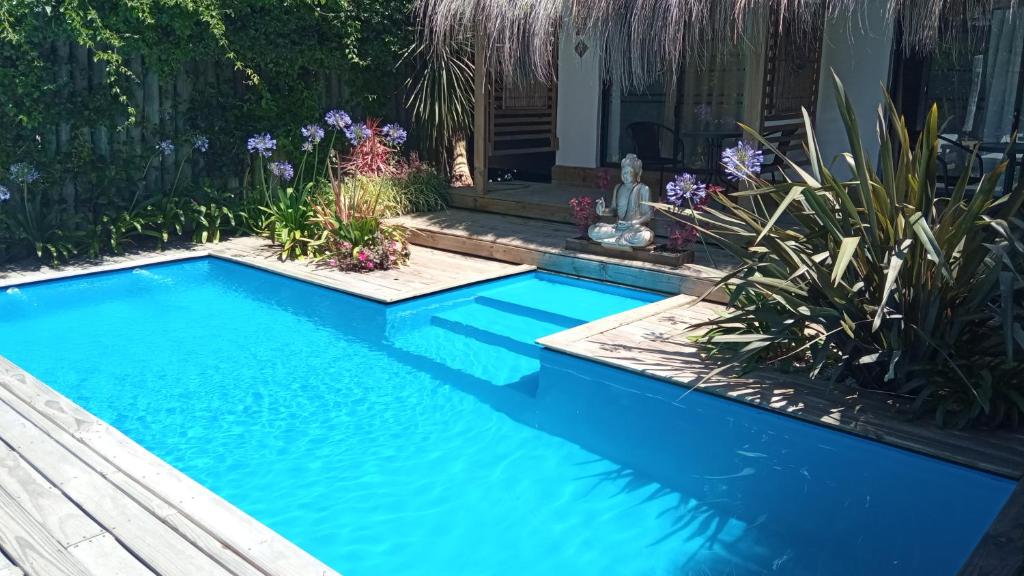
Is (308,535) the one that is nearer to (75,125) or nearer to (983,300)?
(983,300)

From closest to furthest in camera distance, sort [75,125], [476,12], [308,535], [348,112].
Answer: [308,535] < [75,125] < [476,12] < [348,112]

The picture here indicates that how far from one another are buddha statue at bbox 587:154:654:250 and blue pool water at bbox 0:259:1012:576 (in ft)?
3.45

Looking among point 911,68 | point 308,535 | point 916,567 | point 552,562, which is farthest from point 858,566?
point 911,68

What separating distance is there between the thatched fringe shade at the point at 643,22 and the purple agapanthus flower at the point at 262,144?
195 cm

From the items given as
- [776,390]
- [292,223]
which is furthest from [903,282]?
[292,223]

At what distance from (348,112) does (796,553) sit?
755 cm

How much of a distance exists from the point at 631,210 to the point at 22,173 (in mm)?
4961

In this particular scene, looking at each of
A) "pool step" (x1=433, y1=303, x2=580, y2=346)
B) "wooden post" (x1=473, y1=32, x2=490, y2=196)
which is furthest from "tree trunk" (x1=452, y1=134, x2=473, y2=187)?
"pool step" (x1=433, y1=303, x2=580, y2=346)

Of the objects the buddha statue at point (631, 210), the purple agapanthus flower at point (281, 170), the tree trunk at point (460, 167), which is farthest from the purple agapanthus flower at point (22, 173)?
the buddha statue at point (631, 210)

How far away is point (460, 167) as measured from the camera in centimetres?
986

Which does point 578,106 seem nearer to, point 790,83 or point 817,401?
point 790,83

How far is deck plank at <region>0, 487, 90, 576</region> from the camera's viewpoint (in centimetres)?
247

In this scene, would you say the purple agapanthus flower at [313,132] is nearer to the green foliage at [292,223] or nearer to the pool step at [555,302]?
the green foliage at [292,223]

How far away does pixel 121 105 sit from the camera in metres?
7.34
